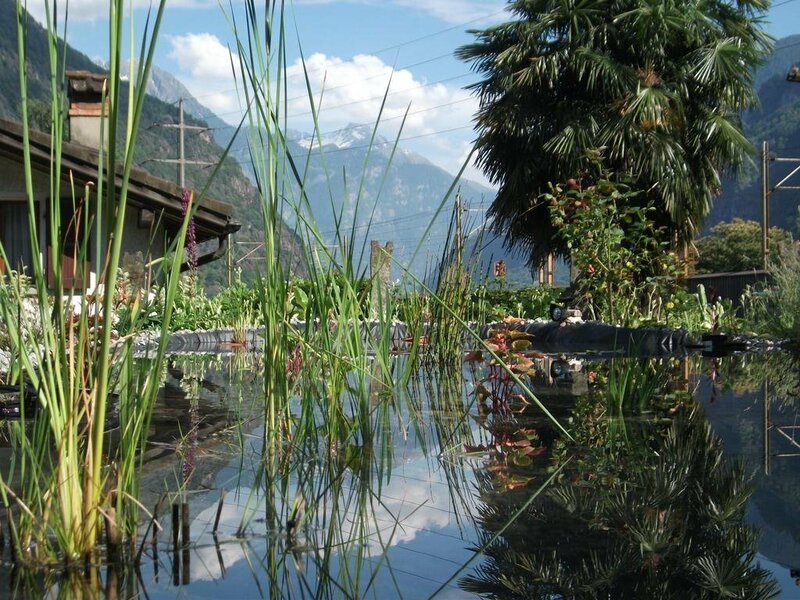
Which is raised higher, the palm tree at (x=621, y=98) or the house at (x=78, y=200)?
the palm tree at (x=621, y=98)

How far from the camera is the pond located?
160 cm

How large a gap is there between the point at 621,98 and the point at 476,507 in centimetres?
1268

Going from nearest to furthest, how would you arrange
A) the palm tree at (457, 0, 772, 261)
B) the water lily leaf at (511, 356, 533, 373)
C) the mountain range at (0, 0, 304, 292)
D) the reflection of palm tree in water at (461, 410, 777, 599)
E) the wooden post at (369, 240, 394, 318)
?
the reflection of palm tree in water at (461, 410, 777, 599) → the wooden post at (369, 240, 394, 318) → the water lily leaf at (511, 356, 533, 373) → the palm tree at (457, 0, 772, 261) → the mountain range at (0, 0, 304, 292)

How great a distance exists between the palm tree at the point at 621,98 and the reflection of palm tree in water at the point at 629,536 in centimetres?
1158

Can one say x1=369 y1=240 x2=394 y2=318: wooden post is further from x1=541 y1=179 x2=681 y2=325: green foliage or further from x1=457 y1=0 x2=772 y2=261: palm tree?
x1=457 y1=0 x2=772 y2=261: palm tree

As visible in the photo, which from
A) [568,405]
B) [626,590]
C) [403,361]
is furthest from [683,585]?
[403,361]

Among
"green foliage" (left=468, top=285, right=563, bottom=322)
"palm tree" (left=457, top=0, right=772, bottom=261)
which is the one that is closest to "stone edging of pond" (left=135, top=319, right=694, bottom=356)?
"green foliage" (left=468, top=285, right=563, bottom=322)

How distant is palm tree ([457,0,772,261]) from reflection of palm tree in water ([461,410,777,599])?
38.0 feet

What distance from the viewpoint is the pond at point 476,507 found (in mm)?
1599

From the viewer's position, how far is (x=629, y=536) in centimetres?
185

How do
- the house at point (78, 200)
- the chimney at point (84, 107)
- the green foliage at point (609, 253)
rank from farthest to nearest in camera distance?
1. the chimney at point (84, 107)
2. the house at point (78, 200)
3. the green foliage at point (609, 253)

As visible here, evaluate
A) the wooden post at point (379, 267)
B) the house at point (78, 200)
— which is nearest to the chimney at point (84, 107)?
the house at point (78, 200)

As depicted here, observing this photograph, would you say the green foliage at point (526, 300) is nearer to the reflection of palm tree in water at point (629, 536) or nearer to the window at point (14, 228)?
the window at point (14, 228)

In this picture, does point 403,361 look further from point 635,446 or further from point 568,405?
point 635,446
